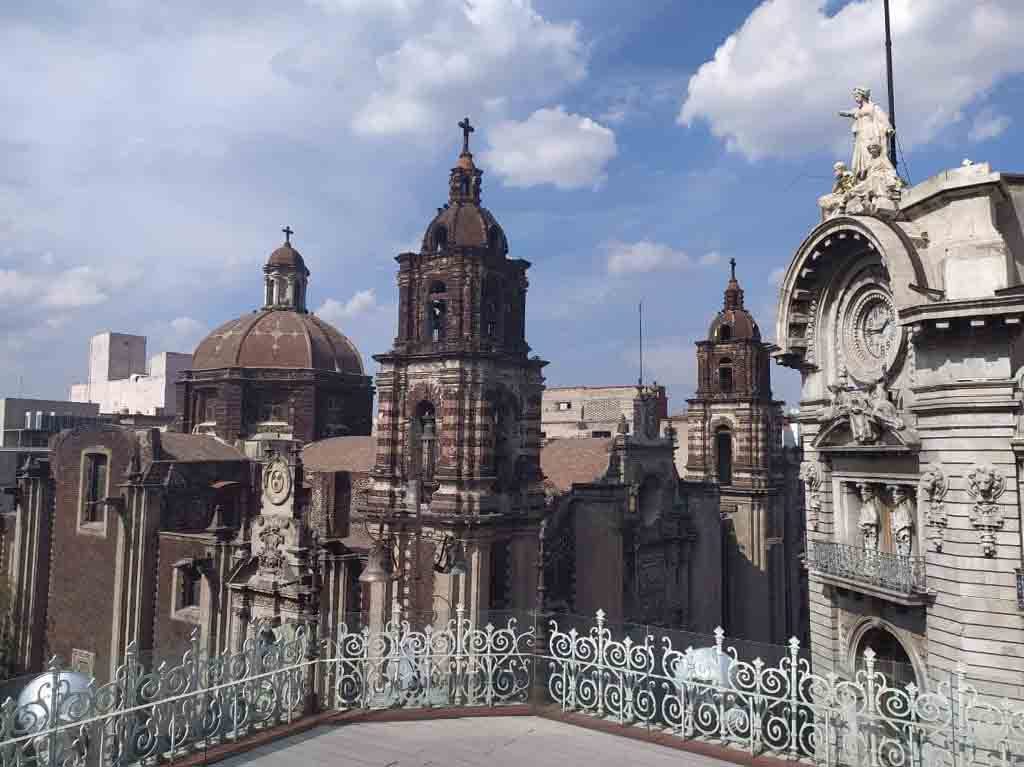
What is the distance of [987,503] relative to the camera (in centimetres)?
1226

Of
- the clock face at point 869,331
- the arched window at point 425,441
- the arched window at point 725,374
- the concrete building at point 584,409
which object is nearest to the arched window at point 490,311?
the arched window at point 425,441

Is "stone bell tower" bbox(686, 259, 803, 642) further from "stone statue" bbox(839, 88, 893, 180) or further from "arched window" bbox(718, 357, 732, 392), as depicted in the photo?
"stone statue" bbox(839, 88, 893, 180)

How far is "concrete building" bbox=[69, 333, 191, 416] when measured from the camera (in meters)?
71.7

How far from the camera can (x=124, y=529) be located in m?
27.1

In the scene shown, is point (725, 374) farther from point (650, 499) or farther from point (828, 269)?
point (828, 269)

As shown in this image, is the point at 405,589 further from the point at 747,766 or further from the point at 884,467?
the point at 747,766

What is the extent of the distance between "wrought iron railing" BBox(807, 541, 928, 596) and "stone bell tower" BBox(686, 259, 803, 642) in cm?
2249

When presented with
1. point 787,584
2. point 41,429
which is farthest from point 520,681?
point 41,429

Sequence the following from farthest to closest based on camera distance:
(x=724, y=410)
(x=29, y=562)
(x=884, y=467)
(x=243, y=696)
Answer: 1. (x=724, y=410)
2. (x=29, y=562)
3. (x=884, y=467)
4. (x=243, y=696)

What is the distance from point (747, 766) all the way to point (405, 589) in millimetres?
15980

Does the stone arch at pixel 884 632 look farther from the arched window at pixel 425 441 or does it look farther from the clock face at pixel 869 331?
the arched window at pixel 425 441

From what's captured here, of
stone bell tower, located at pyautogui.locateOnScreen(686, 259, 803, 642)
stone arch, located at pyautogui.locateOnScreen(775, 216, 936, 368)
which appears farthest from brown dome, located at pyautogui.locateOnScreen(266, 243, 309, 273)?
stone arch, located at pyautogui.locateOnScreen(775, 216, 936, 368)

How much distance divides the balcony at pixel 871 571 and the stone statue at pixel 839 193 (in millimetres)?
6480

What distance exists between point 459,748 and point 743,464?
31.2m
